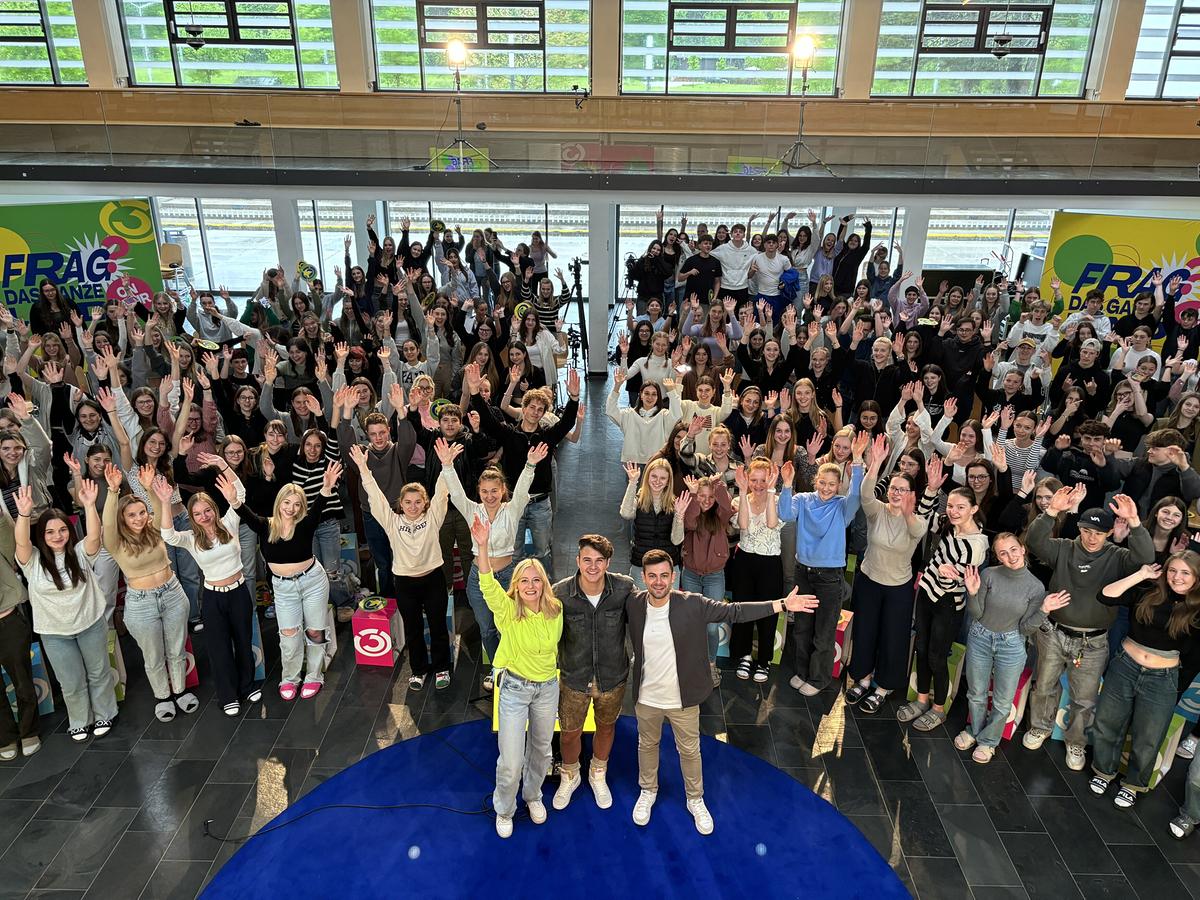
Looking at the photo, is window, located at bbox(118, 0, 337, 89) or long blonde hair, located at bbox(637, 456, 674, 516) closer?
long blonde hair, located at bbox(637, 456, 674, 516)

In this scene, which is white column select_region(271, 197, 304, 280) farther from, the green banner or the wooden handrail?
the green banner

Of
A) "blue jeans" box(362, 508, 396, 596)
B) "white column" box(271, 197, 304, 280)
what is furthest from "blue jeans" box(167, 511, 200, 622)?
"white column" box(271, 197, 304, 280)

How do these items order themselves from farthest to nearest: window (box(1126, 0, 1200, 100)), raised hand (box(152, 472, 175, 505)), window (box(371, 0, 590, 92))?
window (box(371, 0, 590, 92)) → window (box(1126, 0, 1200, 100)) → raised hand (box(152, 472, 175, 505))

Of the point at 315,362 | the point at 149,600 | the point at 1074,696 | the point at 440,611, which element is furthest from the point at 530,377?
the point at 1074,696

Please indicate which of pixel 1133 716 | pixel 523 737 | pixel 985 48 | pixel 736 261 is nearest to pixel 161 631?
pixel 523 737

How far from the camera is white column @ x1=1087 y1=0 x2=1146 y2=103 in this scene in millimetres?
15141

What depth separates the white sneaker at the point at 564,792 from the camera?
4777 millimetres

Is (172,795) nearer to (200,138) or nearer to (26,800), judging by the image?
(26,800)

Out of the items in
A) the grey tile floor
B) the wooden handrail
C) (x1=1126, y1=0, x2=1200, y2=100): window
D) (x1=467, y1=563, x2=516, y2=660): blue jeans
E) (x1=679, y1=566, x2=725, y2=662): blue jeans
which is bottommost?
the grey tile floor

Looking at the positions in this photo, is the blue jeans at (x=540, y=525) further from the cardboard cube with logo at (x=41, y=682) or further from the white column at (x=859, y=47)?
the white column at (x=859, y=47)

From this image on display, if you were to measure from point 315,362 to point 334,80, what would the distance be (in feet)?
34.3

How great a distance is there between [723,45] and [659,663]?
49.2 ft

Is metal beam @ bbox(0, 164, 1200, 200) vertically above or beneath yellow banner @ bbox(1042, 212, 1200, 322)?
above

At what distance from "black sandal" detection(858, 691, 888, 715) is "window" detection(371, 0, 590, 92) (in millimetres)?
14009
